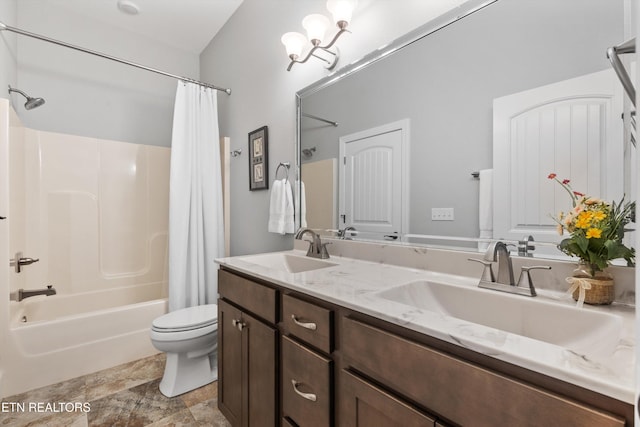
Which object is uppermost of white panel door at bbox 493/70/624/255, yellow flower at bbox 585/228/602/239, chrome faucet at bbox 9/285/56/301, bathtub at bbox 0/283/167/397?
white panel door at bbox 493/70/624/255

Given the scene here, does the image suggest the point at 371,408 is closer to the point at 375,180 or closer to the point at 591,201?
the point at 591,201

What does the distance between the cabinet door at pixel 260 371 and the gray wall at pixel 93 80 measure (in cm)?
258

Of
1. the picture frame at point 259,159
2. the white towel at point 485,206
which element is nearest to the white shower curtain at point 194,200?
the picture frame at point 259,159

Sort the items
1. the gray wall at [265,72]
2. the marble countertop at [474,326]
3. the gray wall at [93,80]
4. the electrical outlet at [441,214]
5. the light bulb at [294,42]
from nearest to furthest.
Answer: the marble countertop at [474,326]
the electrical outlet at [441,214]
the gray wall at [265,72]
the light bulb at [294,42]
the gray wall at [93,80]

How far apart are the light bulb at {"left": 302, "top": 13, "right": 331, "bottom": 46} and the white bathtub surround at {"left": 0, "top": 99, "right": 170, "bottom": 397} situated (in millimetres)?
1729

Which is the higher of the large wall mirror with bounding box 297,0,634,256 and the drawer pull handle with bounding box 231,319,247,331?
the large wall mirror with bounding box 297,0,634,256

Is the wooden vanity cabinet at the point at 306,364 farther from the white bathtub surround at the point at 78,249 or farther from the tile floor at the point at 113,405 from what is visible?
the white bathtub surround at the point at 78,249

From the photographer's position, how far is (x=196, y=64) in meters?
3.28

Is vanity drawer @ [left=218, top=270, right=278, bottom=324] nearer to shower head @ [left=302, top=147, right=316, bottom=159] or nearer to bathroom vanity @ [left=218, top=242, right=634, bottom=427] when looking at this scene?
bathroom vanity @ [left=218, top=242, right=634, bottom=427]

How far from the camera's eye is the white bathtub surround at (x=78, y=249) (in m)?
1.79

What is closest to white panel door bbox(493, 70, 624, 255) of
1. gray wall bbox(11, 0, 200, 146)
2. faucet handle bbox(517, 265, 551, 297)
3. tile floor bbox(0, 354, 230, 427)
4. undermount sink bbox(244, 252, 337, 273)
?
faucet handle bbox(517, 265, 551, 297)

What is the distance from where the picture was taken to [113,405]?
1.64 m

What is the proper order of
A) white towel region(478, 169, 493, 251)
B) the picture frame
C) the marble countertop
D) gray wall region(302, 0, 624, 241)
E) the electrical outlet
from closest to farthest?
the marble countertop, gray wall region(302, 0, 624, 241), white towel region(478, 169, 493, 251), the electrical outlet, the picture frame

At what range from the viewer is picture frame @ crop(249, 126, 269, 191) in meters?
2.18
